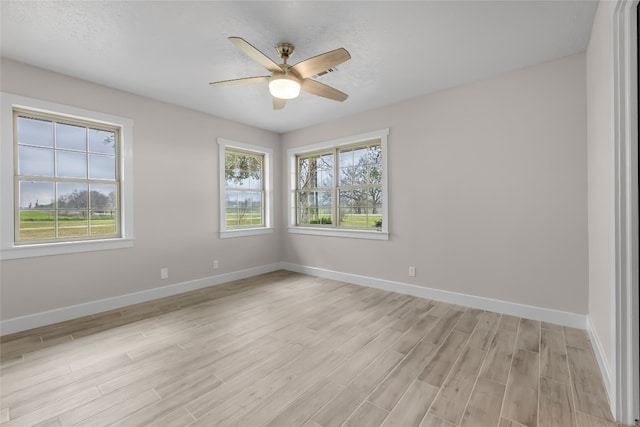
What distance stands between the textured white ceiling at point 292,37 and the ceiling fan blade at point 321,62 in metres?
0.29

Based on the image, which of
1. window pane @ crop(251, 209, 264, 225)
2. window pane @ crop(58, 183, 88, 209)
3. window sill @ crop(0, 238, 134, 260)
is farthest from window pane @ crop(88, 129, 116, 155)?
window pane @ crop(251, 209, 264, 225)

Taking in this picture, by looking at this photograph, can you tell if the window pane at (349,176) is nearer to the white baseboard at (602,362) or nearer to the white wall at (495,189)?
the white wall at (495,189)

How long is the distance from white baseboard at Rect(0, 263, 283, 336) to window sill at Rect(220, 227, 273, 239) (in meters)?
0.62

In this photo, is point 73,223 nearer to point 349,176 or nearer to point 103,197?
point 103,197

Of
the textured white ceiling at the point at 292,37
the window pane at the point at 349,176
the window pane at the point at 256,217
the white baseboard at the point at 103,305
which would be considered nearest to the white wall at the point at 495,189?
the textured white ceiling at the point at 292,37

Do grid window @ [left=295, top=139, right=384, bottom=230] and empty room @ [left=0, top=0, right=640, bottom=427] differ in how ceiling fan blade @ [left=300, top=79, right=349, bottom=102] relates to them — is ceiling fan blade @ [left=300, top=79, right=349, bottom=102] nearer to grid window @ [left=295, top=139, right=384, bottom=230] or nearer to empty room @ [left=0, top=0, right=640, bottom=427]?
empty room @ [left=0, top=0, right=640, bottom=427]

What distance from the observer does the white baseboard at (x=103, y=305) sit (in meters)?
2.80

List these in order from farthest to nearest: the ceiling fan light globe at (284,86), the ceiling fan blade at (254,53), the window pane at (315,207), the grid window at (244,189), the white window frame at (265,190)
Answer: the window pane at (315,207) < the grid window at (244,189) < the white window frame at (265,190) < the ceiling fan light globe at (284,86) < the ceiling fan blade at (254,53)

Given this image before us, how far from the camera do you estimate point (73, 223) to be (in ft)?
10.7

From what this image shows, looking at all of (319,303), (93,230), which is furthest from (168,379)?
(93,230)

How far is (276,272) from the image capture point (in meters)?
5.25

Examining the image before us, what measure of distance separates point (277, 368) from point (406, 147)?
10.3ft

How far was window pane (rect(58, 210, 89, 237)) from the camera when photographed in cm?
318

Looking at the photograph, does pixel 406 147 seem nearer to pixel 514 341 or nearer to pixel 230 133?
pixel 514 341
